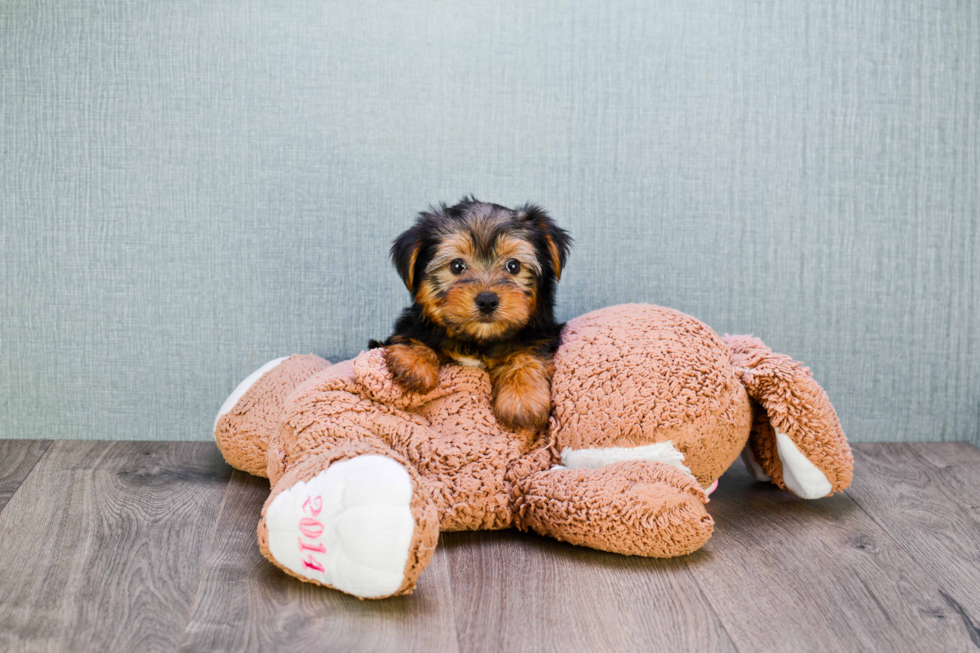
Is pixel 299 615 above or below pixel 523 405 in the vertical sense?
below

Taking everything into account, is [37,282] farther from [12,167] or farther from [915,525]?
[915,525]

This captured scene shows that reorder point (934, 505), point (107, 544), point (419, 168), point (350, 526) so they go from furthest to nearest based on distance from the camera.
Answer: point (419, 168)
point (934, 505)
point (107, 544)
point (350, 526)

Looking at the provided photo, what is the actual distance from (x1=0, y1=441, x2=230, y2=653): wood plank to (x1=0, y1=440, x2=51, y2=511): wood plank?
0.09ft

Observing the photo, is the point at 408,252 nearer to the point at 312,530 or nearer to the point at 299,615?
the point at 312,530

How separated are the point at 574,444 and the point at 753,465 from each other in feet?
2.39

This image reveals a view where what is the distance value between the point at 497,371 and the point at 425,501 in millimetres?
635

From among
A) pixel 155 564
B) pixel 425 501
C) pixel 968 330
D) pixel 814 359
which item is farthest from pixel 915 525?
pixel 155 564

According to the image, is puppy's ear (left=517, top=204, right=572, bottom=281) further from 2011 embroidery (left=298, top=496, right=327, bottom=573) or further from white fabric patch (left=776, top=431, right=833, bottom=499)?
2011 embroidery (left=298, top=496, right=327, bottom=573)

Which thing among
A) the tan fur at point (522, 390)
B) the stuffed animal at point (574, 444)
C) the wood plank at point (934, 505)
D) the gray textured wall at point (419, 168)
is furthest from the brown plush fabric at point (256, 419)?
the wood plank at point (934, 505)

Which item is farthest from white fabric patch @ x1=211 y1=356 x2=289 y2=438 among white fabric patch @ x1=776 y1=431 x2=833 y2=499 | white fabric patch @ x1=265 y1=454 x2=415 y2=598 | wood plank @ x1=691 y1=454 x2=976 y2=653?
white fabric patch @ x1=776 y1=431 x2=833 y2=499

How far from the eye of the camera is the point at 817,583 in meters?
1.80

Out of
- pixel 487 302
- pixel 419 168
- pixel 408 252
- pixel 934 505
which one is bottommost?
pixel 934 505

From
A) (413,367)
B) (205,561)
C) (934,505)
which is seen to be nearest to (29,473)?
(205,561)

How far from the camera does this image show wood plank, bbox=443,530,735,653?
154 cm
